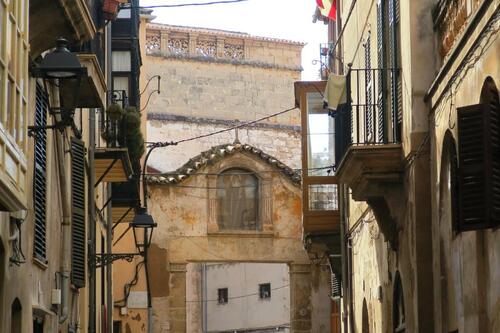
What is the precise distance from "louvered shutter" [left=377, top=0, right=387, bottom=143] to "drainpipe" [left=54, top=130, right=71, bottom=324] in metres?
4.02

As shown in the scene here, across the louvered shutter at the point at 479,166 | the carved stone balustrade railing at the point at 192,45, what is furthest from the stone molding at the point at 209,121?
the louvered shutter at the point at 479,166

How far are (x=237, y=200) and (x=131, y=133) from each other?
15639mm

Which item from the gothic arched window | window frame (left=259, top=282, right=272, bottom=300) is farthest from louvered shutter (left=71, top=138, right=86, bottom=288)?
window frame (left=259, top=282, right=272, bottom=300)

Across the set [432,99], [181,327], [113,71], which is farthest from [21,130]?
[181,327]

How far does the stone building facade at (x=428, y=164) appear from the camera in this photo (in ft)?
39.9

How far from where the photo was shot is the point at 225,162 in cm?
3869

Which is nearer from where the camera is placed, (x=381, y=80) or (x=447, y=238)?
(x=447, y=238)

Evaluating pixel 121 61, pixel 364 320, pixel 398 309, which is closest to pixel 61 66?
pixel 398 309

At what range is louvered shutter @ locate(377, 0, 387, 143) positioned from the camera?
59.5 ft

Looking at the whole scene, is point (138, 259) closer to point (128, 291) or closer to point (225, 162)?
point (128, 291)

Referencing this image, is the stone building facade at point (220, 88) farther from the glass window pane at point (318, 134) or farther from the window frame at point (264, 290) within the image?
the glass window pane at point (318, 134)

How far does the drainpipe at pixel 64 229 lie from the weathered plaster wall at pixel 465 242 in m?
4.63

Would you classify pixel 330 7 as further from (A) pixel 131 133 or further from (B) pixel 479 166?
(B) pixel 479 166

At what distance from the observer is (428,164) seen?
627 inches
